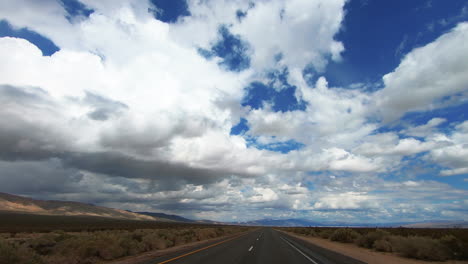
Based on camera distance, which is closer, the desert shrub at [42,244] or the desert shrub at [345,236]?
the desert shrub at [42,244]

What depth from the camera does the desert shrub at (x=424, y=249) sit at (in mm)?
16281

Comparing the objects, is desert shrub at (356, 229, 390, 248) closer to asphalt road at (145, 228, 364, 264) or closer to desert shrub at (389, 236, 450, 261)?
desert shrub at (389, 236, 450, 261)

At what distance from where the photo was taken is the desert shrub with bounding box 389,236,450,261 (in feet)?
53.4

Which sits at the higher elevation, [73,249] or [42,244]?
[73,249]

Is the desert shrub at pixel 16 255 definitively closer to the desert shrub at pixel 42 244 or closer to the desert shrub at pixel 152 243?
the desert shrub at pixel 42 244

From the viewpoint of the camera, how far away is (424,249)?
16797mm

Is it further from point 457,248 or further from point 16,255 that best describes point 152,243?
point 457,248

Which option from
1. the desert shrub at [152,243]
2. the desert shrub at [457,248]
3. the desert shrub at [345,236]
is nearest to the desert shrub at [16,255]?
the desert shrub at [152,243]

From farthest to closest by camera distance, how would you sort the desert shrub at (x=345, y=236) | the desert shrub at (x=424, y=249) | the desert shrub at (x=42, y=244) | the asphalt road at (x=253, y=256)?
the desert shrub at (x=345, y=236), the desert shrub at (x=42, y=244), the desert shrub at (x=424, y=249), the asphalt road at (x=253, y=256)

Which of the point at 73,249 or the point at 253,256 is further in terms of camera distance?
the point at 253,256

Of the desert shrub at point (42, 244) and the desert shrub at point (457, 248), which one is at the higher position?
the desert shrub at point (457, 248)

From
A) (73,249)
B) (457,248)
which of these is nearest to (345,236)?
(457,248)

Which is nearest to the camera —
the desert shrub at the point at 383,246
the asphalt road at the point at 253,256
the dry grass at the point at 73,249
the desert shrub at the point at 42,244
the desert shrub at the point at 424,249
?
the dry grass at the point at 73,249

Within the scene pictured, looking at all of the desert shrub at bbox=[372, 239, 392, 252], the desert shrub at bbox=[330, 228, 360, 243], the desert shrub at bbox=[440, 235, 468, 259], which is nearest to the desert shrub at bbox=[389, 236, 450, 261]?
the desert shrub at bbox=[440, 235, 468, 259]
